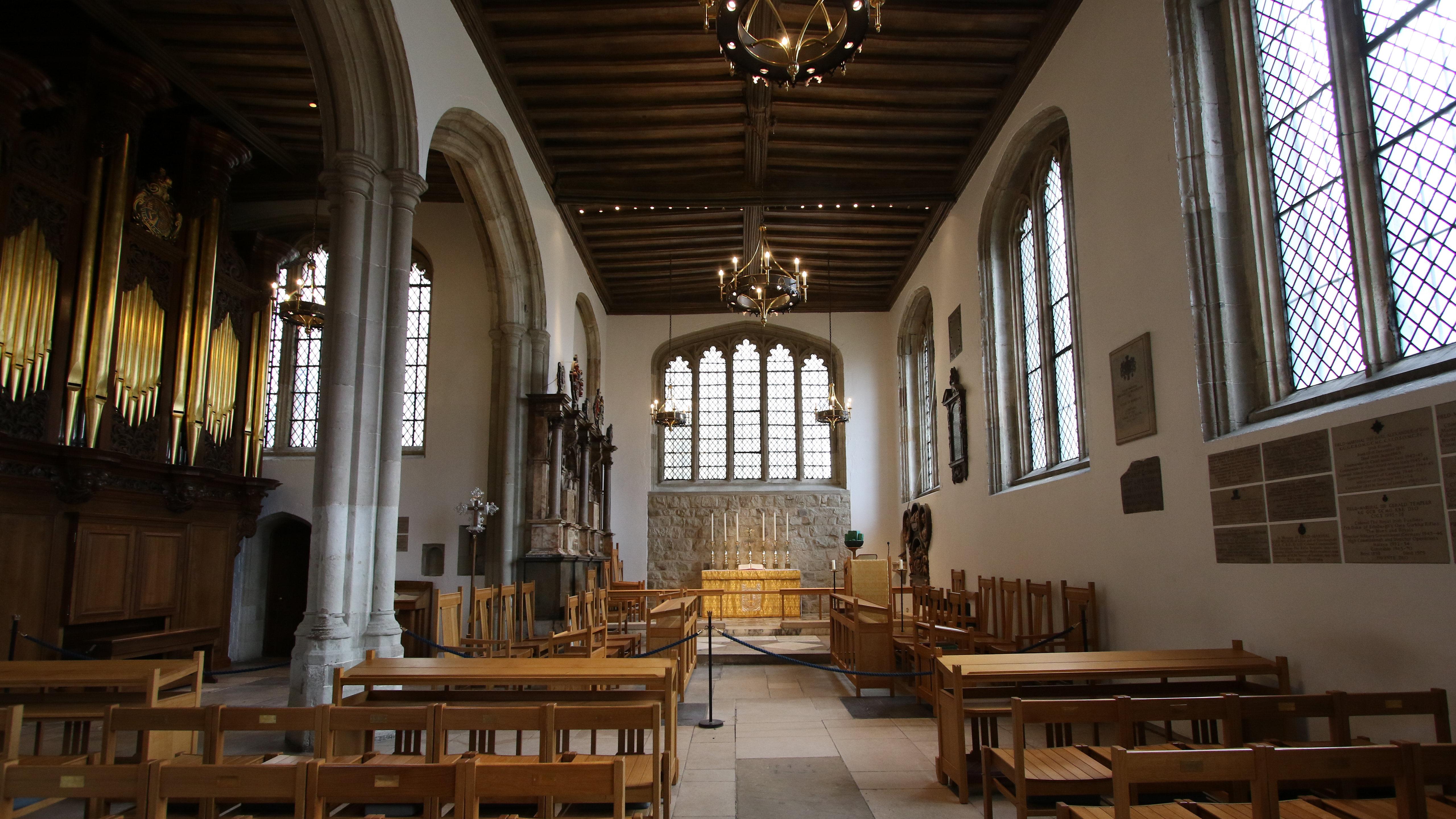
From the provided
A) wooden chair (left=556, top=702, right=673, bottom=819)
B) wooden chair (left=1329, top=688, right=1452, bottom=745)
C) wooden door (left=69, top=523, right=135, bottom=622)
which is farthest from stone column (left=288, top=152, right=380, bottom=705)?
wooden chair (left=1329, top=688, right=1452, bottom=745)

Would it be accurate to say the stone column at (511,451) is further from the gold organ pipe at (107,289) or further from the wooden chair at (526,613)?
the gold organ pipe at (107,289)

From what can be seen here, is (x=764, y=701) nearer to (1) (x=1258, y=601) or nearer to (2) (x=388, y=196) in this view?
(1) (x=1258, y=601)

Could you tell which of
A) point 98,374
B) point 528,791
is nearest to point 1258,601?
point 528,791

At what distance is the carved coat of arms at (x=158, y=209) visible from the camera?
25.7ft

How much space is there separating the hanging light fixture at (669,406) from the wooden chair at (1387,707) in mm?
10566

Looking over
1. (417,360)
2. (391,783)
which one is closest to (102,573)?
(417,360)

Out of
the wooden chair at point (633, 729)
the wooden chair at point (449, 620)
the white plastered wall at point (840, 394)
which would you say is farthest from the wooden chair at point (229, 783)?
the white plastered wall at point (840, 394)

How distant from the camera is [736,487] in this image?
15.2 metres

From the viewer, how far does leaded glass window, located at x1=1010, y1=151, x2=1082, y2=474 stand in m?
7.95

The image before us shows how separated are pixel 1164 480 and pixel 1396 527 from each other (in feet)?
6.47

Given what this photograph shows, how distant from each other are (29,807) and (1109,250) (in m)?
6.71

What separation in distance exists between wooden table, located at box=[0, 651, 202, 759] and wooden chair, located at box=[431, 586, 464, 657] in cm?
195

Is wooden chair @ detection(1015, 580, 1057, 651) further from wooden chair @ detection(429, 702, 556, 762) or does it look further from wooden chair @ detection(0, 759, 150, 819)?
wooden chair @ detection(0, 759, 150, 819)

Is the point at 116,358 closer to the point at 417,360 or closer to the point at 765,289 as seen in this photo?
the point at 417,360
